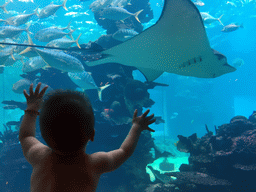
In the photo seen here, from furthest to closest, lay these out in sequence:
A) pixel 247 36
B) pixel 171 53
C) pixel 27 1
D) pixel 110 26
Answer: pixel 247 36 < pixel 27 1 < pixel 110 26 < pixel 171 53

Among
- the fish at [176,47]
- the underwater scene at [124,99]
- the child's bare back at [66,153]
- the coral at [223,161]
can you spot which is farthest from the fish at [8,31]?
the coral at [223,161]

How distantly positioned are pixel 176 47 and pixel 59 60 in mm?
3060

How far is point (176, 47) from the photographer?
2.85m

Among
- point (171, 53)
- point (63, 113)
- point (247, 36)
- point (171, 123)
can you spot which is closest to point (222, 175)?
point (171, 53)

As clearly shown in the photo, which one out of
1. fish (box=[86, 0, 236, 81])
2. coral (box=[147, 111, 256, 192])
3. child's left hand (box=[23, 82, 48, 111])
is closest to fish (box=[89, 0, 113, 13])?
fish (box=[86, 0, 236, 81])

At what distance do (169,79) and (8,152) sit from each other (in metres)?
22.0

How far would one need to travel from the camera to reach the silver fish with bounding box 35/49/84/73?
414 cm

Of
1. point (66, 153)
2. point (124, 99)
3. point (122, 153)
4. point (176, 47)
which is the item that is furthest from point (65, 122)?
point (124, 99)

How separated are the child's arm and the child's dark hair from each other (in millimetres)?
223

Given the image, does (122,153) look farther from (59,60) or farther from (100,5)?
(100,5)

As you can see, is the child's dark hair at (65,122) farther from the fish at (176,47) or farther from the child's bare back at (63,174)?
the fish at (176,47)

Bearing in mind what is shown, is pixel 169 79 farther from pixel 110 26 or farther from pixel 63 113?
pixel 63 113

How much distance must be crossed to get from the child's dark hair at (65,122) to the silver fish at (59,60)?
12.4 feet

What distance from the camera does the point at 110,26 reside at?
659cm
